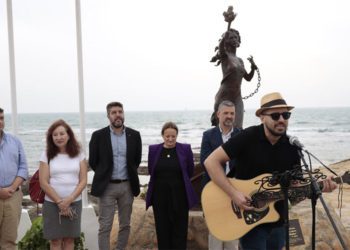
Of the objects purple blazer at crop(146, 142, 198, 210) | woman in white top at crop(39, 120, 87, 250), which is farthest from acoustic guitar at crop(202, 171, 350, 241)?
woman in white top at crop(39, 120, 87, 250)

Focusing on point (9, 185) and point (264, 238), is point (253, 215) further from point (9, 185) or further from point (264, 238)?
point (9, 185)

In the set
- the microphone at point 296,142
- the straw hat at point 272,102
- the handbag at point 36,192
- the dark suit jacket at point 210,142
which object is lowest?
the handbag at point 36,192

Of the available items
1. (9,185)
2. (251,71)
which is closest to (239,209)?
(9,185)

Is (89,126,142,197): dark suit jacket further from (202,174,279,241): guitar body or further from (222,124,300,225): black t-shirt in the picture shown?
(222,124,300,225): black t-shirt

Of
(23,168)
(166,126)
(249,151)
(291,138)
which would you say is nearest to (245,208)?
(249,151)

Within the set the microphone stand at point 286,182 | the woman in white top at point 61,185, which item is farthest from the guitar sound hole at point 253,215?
the woman in white top at point 61,185

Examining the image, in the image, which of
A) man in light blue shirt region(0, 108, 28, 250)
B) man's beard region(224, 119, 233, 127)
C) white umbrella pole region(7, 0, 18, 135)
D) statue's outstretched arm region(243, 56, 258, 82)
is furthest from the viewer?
statue's outstretched arm region(243, 56, 258, 82)

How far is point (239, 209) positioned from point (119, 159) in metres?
1.78

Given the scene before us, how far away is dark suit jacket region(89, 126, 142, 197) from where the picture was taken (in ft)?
15.0

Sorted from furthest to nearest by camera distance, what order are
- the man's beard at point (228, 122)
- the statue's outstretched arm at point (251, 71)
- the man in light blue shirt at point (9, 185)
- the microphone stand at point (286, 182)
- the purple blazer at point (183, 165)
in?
the statue's outstretched arm at point (251, 71) < the purple blazer at point (183, 165) < the man's beard at point (228, 122) < the man in light blue shirt at point (9, 185) < the microphone stand at point (286, 182)

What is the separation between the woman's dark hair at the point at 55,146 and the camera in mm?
4211

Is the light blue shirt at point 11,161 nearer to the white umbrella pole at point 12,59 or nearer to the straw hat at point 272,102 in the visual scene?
the white umbrella pole at point 12,59

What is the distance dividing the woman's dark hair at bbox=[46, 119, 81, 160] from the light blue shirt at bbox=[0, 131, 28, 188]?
0.39m

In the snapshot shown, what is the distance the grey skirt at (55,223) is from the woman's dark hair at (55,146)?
44cm
